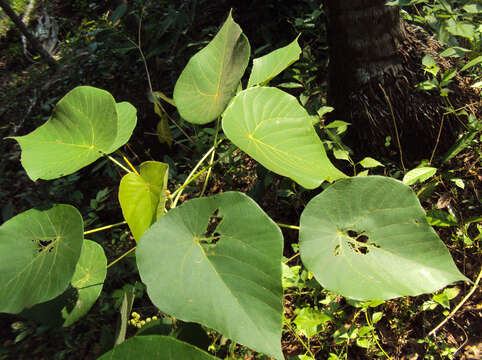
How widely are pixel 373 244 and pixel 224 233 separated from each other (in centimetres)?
31

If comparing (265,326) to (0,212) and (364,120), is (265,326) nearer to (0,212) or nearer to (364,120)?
(364,120)

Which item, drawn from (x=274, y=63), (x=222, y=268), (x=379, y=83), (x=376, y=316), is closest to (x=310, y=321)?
(x=376, y=316)

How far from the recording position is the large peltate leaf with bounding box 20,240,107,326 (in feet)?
2.47

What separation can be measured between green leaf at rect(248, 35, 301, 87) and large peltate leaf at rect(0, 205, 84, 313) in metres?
0.58

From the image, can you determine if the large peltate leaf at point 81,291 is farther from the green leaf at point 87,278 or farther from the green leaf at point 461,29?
the green leaf at point 461,29

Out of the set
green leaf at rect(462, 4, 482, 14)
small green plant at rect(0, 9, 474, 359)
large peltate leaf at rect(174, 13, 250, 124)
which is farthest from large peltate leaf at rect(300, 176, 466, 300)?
green leaf at rect(462, 4, 482, 14)

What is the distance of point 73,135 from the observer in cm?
77

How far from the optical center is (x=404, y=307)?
3.84ft

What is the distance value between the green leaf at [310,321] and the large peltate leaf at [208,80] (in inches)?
29.2

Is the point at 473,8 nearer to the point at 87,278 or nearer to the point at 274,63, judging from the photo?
the point at 274,63

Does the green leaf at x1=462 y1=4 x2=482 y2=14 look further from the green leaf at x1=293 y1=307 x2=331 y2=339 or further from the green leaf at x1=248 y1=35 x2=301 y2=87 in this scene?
the green leaf at x1=293 y1=307 x2=331 y2=339

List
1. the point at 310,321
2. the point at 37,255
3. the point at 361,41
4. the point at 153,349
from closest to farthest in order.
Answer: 1. the point at 153,349
2. the point at 37,255
3. the point at 310,321
4. the point at 361,41

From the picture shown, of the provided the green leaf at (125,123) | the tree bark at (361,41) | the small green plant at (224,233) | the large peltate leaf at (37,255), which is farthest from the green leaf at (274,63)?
the large peltate leaf at (37,255)

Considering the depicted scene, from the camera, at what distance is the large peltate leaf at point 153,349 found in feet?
1.54
